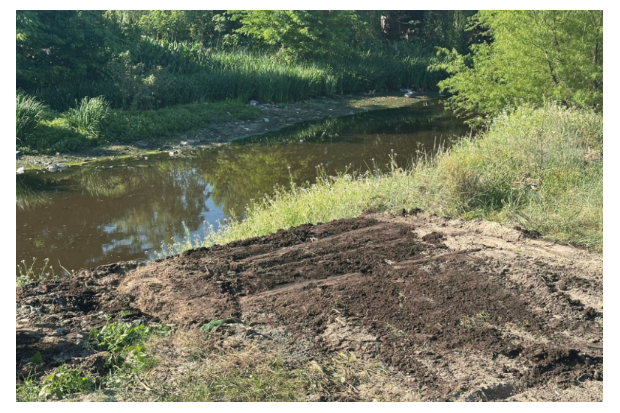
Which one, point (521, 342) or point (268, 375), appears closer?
point (268, 375)

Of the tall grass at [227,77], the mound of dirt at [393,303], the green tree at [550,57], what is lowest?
the mound of dirt at [393,303]

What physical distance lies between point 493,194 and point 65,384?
19.6ft

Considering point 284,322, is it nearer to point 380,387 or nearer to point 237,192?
point 380,387

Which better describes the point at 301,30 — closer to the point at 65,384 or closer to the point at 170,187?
the point at 170,187

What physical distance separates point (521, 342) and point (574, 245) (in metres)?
2.44

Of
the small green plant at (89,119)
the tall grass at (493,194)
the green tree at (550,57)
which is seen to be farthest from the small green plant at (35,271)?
the green tree at (550,57)

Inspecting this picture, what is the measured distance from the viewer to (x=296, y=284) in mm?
6258

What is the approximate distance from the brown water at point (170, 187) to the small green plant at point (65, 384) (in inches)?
149

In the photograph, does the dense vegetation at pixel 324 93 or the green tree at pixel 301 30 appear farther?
the green tree at pixel 301 30

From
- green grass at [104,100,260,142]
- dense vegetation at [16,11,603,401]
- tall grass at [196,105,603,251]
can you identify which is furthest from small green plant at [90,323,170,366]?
green grass at [104,100,260,142]

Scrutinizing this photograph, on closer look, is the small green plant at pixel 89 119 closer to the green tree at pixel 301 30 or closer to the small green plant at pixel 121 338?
the green tree at pixel 301 30

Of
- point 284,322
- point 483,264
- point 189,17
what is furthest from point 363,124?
point 284,322

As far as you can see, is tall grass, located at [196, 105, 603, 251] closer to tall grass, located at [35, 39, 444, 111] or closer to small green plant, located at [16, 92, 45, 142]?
small green plant, located at [16, 92, 45, 142]

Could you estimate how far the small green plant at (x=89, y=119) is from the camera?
14250 millimetres
